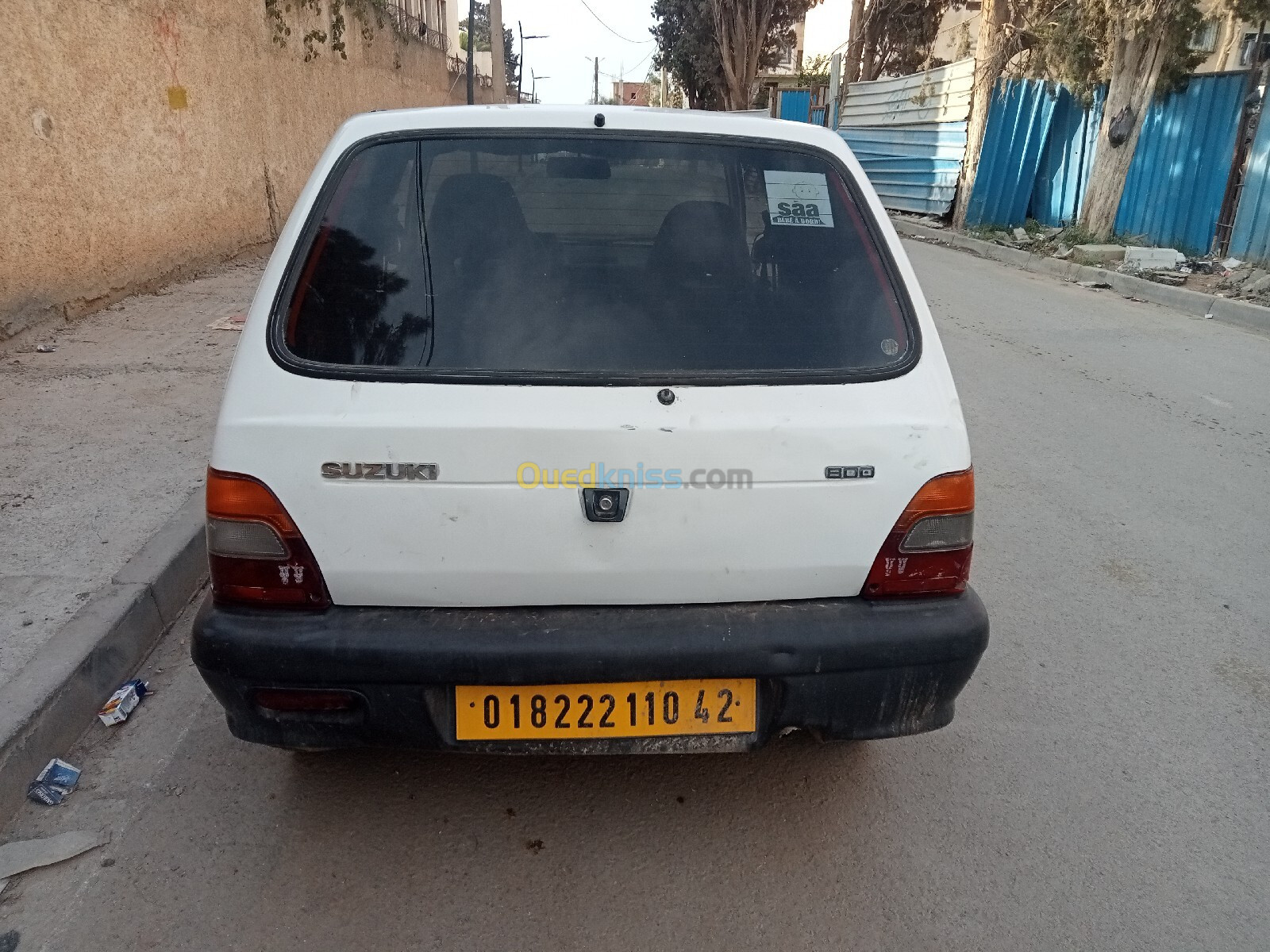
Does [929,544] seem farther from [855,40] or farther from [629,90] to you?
[629,90]

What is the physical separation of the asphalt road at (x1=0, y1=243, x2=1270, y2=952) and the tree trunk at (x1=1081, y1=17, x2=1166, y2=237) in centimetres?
1119

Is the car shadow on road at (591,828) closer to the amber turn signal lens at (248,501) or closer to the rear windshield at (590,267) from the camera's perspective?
the amber turn signal lens at (248,501)

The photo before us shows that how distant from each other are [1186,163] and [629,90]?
90.3 m

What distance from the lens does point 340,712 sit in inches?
83.8

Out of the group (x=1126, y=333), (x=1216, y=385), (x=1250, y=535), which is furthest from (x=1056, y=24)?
(x=1250, y=535)

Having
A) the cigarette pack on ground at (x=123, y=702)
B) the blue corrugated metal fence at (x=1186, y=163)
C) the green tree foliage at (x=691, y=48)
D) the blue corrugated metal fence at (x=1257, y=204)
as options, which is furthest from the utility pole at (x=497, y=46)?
the cigarette pack on ground at (x=123, y=702)

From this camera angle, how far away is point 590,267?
2289mm

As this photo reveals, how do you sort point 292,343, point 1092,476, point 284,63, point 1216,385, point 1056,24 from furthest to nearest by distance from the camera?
point 1056,24 < point 284,63 < point 1216,385 < point 1092,476 < point 292,343

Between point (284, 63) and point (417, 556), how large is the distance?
11.8m

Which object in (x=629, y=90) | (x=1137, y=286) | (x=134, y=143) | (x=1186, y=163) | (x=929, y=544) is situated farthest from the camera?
(x=629, y=90)

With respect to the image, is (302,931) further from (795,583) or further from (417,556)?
(795,583)

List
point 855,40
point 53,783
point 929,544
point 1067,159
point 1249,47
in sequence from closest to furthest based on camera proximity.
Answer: point 929,544, point 53,783, point 1249,47, point 1067,159, point 855,40

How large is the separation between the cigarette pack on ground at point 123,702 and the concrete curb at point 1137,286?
301 inches

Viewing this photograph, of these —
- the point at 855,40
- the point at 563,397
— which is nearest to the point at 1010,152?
the point at 855,40
